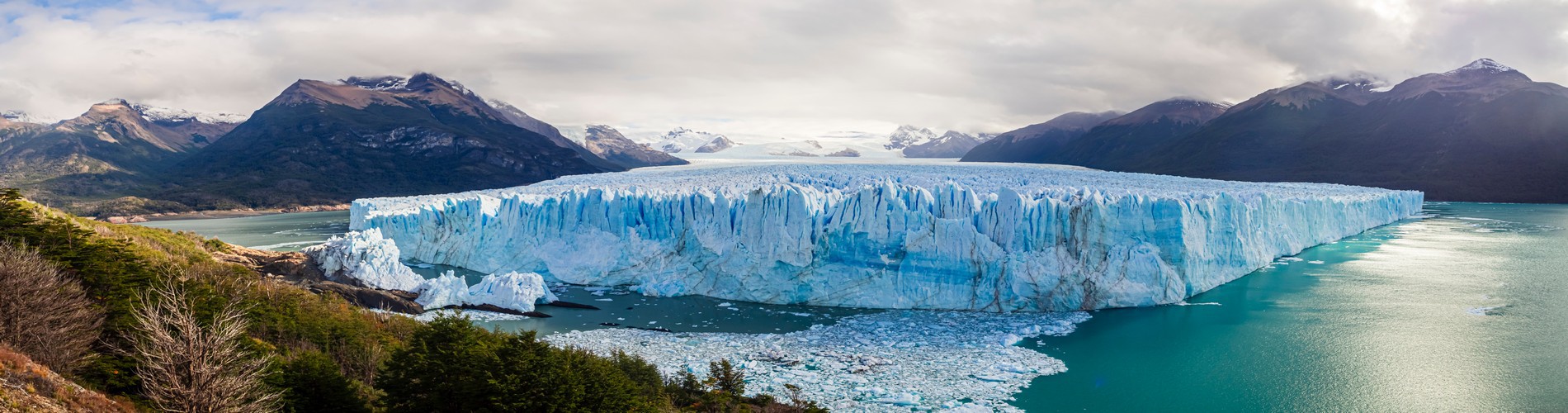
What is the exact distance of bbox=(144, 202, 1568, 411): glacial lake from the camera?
13.5 meters

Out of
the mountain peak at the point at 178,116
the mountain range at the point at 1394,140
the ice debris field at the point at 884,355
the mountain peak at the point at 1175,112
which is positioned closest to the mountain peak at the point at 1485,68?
the mountain range at the point at 1394,140

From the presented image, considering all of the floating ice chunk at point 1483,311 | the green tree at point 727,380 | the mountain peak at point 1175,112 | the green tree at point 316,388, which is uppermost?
the mountain peak at point 1175,112

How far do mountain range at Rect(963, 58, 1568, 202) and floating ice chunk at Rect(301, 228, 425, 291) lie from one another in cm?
6564

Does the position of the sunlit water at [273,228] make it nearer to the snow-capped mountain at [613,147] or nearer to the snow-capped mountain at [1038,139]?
the snow-capped mountain at [613,147]

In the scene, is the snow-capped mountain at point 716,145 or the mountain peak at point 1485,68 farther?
the snow-capped mountain at point 716,145

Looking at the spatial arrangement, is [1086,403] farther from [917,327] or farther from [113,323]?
[113,323]

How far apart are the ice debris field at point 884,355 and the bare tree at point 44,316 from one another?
A: 25.0 feet

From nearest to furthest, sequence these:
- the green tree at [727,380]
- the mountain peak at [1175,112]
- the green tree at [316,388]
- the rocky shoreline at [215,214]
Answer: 1. the green tree at [316,388]
2. the green tree at [727,380]
3. the rocky shoreline at [215,214]
4. the mountain peak at [1175,112]

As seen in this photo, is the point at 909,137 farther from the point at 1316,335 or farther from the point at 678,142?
the point at 1316,335

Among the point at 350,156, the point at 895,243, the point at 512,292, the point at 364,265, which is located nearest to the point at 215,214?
the point at 350,156

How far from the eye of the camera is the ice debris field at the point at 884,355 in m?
13.2

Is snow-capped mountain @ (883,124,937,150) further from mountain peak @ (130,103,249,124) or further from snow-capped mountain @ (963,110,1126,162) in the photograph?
mountain peak @ (130,103,249,124)

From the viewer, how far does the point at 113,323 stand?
1059cm

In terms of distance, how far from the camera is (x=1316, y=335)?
57.4 feet
